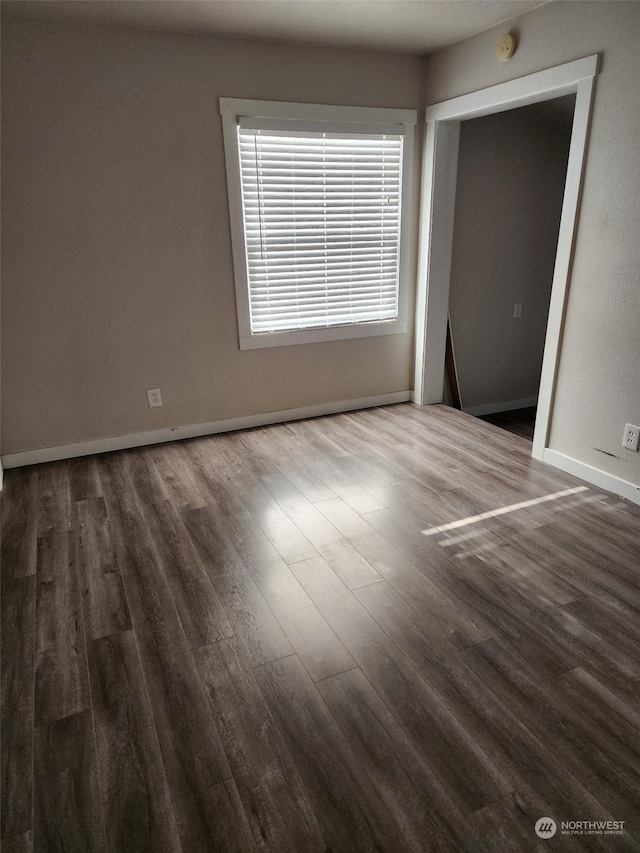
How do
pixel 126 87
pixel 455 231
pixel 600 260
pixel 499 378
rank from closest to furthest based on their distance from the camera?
1. pixel 600 260
2. pixel 126 87
3. pixel 455 231
4. pixel 499 378

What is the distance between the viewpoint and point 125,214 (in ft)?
10.6

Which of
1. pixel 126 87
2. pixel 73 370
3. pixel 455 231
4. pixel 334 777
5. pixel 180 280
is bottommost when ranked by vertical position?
pixel 334 777

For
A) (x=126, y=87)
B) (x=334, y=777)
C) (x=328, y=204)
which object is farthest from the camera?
(x=328, y=204)

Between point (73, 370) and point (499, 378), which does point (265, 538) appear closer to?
point (73, 370)

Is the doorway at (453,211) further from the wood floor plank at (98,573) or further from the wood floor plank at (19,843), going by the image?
the wood floor plank at (19,843)

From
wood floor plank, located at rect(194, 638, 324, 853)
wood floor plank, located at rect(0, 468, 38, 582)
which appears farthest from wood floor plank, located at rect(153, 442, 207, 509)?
wood floor plank, located at rect(194, 638, 324, 853)

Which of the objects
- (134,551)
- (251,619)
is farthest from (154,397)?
(251,619)

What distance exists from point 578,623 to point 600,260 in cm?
185

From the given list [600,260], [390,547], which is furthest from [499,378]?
[390,547]

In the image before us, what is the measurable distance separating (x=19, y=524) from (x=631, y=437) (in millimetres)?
3152

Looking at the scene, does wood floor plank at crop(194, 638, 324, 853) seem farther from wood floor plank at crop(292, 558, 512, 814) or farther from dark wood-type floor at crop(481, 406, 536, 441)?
dark wood-type floor at crop(481, 406, 536, 441)

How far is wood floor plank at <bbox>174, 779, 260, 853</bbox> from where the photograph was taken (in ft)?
4.18

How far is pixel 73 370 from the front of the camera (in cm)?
334

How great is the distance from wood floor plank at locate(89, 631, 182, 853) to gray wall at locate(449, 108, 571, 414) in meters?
3.49
